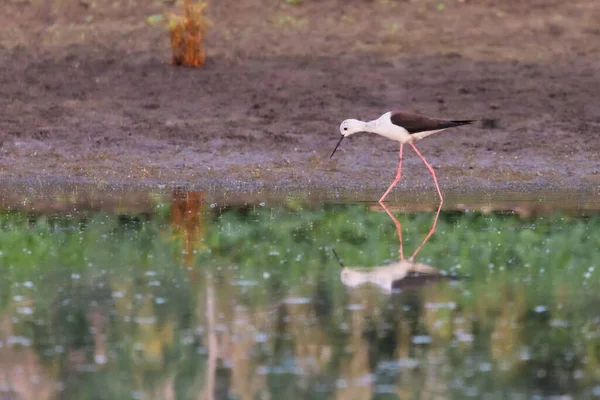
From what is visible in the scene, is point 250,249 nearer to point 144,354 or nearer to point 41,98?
point 144,354

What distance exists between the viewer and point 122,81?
15.9 meters

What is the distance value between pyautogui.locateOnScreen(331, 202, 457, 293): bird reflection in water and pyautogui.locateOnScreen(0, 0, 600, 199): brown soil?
4.52 m

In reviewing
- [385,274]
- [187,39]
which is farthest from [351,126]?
[385,274]

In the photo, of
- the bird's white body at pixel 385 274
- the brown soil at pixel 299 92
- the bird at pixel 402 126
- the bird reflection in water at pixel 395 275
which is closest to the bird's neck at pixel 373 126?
the bird at pixel 402 126

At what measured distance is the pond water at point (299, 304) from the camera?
18.2 ft

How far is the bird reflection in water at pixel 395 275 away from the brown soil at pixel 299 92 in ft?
14.8

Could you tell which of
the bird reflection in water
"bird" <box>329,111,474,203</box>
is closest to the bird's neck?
"bird" <box>329,111,474,203</box>

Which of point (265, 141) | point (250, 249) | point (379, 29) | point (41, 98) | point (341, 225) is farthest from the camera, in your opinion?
point (379, 29)

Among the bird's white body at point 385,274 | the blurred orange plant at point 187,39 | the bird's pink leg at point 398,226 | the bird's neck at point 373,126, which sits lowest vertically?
the bird's pink leg at point 398,226

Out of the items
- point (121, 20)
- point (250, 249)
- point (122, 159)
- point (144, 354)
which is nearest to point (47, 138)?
point (122, 159)

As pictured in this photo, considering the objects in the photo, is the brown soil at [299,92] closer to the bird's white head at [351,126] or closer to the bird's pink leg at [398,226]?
→ the bird's white head at [351,126]

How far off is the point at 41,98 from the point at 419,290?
9021mm

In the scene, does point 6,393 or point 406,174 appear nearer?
point 6,393

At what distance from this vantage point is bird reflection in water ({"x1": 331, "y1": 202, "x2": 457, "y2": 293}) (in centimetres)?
761
